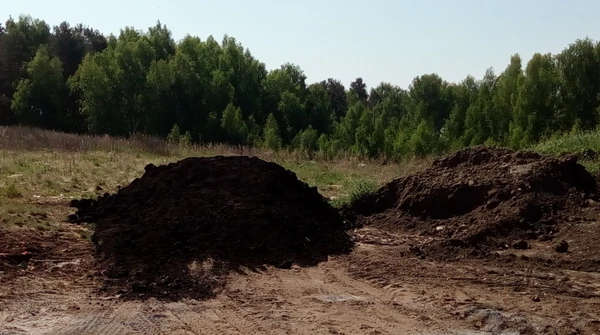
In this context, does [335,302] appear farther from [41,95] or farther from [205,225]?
[41,95]

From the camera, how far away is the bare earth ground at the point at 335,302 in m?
5.82

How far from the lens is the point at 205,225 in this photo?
8828mm

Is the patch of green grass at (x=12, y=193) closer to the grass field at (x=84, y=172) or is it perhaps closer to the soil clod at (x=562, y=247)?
the grass field at (x=84, y=172)

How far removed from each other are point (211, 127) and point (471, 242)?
130 ft

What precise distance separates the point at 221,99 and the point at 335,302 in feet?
148

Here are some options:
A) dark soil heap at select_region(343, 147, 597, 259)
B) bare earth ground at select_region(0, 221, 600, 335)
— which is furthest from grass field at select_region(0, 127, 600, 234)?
bare earth ground at select_region(0, 221, 600, 335)

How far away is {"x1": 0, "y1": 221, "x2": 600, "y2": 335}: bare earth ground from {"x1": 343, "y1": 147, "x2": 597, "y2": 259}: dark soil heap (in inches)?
53.0

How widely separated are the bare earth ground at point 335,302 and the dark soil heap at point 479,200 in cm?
135

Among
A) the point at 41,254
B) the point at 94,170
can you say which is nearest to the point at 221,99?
the point at 94,170

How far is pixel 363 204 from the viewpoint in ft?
38.8

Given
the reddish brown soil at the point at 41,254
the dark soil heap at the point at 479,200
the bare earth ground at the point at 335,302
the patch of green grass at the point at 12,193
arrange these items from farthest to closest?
the patch of green grass at the point at 12,193, the dark soil heap at the point at 479,200, the reddish brown soil at the point at 41,254, the bare earth ground at the point at 335,302

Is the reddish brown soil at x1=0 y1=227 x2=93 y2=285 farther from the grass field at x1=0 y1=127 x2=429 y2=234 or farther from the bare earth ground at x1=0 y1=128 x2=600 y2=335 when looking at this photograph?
the grass field at x1=0 y1=127 x2=429 y2=234

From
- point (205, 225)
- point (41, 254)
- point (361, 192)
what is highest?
point (361, 192)

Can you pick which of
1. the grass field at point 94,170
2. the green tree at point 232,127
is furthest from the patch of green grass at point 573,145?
the green tree at point 232,127
